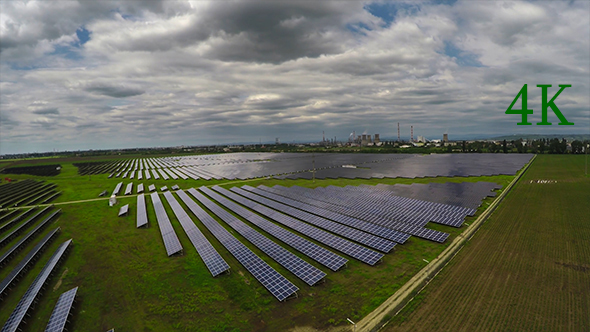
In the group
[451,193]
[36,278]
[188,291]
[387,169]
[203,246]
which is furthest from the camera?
[387,169]

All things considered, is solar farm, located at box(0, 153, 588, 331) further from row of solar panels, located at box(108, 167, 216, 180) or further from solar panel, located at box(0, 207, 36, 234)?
row of solar panels, located at box(108, 167, 216, 180)

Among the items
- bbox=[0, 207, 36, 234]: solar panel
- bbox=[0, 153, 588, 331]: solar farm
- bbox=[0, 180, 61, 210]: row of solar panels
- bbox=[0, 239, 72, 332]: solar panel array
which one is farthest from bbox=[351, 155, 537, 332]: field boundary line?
bbox=[0, 180, 61, 210]: row of solar panels

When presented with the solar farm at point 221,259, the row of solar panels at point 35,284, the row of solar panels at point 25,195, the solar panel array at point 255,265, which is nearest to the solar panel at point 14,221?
the solar farm at point 221,259

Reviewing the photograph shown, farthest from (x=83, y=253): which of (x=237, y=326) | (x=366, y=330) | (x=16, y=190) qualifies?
(x=16, y=190)

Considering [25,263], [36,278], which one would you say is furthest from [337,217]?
[25,263]

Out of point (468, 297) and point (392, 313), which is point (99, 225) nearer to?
point (392, 313)

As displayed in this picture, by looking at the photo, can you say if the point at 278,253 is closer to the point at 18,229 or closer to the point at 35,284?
the point at 35,284
